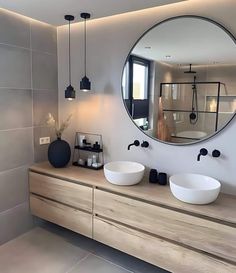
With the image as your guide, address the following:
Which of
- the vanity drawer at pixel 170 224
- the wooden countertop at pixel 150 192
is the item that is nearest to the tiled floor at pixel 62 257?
the vanity drawer at pixel 170 224

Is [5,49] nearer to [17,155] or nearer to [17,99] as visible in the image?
[17,99]

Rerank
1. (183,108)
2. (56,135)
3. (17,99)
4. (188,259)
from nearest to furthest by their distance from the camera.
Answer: (188,259) < (183,108) < (17,99) < (56,135)

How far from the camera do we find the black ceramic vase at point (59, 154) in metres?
2.74

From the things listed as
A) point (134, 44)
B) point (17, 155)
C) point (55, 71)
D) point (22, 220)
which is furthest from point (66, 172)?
point (134, 44)

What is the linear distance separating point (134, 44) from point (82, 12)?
0.58m

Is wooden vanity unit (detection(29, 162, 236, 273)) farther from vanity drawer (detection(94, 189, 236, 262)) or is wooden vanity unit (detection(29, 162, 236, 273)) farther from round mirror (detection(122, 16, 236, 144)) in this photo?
round mirror (detection(122, 16, 236, 144))

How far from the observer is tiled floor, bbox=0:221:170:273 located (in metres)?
2.32

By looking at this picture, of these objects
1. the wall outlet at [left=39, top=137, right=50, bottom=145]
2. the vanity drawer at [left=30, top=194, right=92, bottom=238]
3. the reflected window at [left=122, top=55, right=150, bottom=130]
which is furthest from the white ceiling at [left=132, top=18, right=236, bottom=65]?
the vanity drawer at [left=30, top=194, right=92, bottom=238]

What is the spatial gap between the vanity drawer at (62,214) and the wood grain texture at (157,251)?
123 millimetres

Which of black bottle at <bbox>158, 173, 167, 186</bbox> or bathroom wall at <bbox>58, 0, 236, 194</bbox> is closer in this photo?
bathroom wall at <bbox>58, 0, 236, 194</bbox>

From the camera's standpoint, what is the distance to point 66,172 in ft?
8.71

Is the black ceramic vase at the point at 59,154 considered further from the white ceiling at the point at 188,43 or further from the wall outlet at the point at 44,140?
the white ceiling at the point at 188,43

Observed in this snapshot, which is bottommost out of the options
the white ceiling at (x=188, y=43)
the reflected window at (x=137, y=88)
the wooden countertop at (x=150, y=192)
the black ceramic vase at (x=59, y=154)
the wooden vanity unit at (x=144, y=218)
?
the wooden vanity unit at (x=144, y=218)

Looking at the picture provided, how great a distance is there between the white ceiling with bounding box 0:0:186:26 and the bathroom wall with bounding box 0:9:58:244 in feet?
0.75
